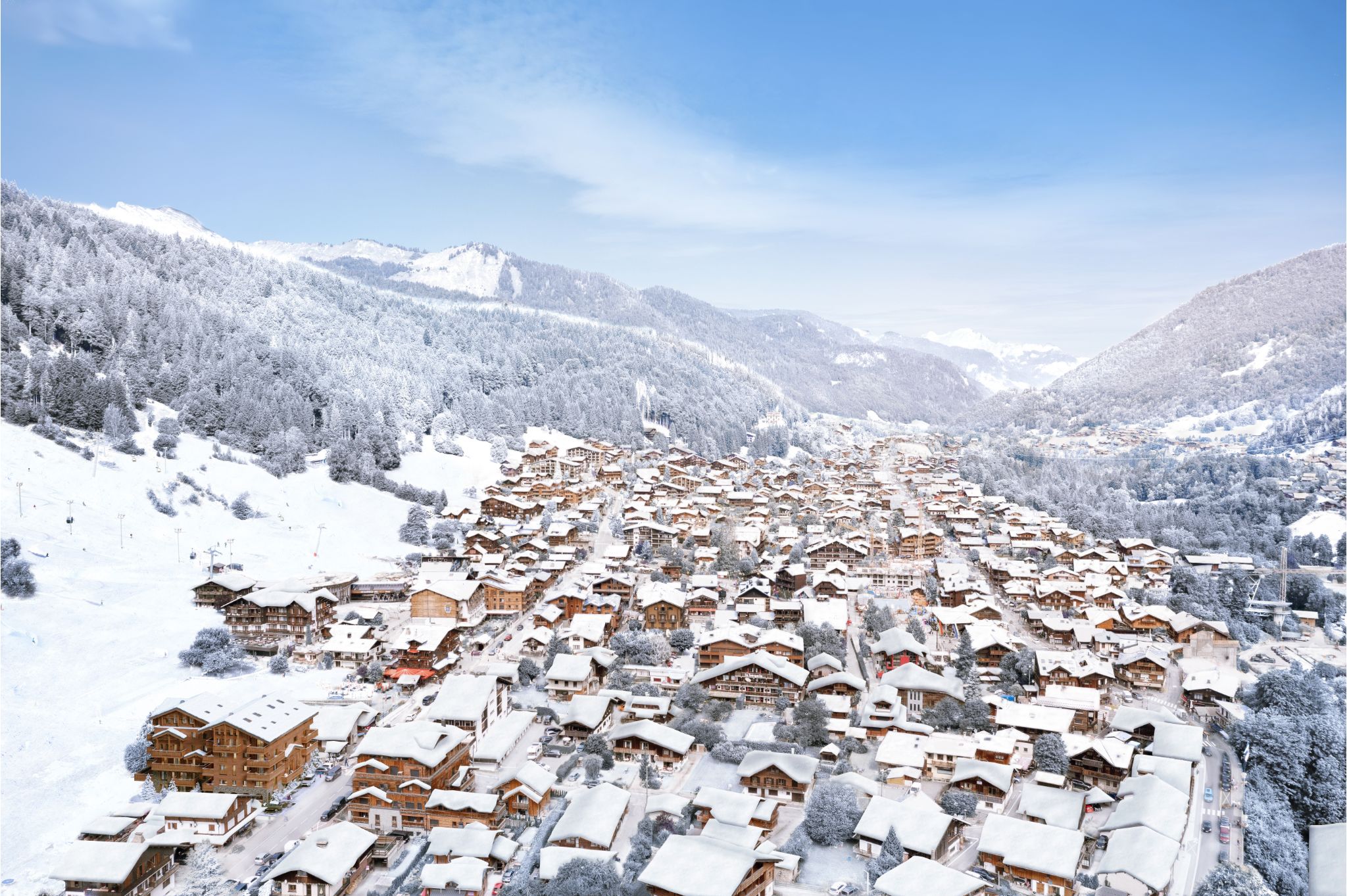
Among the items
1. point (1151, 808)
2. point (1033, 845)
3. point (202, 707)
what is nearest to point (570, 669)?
point (202, 707)

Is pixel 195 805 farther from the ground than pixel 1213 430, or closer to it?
closer to it

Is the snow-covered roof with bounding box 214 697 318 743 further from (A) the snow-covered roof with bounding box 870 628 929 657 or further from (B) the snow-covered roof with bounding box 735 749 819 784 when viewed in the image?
(A) the snow-covered roof with bounding box 870 628 929 657

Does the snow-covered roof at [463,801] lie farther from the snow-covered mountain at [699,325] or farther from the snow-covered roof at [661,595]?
the snow-covered mountain at [699,325]

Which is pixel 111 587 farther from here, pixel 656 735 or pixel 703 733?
pixel 703 733

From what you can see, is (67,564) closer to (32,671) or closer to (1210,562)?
(32,671)

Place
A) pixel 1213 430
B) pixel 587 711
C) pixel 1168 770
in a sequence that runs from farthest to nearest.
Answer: pixel 1213 430, pixel 587 711, pixel 1168 770

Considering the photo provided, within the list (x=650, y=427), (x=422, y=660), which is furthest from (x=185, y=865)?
(x=650, y=427)
